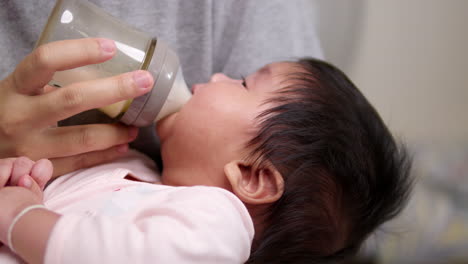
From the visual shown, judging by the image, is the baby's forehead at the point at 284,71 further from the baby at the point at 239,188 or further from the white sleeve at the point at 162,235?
the white sleeve at the point at 162,235

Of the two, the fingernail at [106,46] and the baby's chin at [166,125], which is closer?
the fingernail at [106,46]

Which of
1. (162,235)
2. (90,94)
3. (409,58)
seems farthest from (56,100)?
(409,58)

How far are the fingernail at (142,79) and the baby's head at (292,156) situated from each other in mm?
168

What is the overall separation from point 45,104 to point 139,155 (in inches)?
14.1

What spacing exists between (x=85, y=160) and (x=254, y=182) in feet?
1.23

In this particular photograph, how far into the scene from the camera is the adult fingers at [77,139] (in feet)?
2.52

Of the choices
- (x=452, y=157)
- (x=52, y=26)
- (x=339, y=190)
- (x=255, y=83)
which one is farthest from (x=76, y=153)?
(x=452, y=157)

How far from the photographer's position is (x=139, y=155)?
39.4 inches

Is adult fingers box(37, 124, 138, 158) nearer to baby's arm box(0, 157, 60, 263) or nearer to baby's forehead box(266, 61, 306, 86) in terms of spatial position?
baby's arm box(0, 157, 60, 263)

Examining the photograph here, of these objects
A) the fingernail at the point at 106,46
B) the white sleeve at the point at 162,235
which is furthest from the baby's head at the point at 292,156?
the fingernail at the point at 106,46

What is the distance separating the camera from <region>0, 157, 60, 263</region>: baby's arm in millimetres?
577

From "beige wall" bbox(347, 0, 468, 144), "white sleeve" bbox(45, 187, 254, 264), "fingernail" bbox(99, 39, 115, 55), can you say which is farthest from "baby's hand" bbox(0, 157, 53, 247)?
"beige wall" bbox(347, 0, 468, 144)

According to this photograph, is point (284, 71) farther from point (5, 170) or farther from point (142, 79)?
point (5, 170)

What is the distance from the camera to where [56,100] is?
0.66 metres
